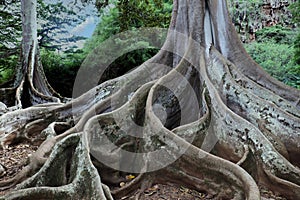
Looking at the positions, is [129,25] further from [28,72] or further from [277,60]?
[277,60]

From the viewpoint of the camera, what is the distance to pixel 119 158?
3.08 meters

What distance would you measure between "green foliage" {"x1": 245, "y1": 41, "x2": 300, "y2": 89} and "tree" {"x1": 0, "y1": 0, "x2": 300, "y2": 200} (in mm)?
4822

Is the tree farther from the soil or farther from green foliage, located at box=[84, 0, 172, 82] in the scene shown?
green foliage, located at box=[84, 0, 172, 82]

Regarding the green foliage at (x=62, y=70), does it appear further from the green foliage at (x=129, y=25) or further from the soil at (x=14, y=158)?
the soil at (x=14, y=158)

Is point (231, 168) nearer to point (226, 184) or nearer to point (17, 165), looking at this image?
point (226, 184)

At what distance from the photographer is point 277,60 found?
28.6 feet

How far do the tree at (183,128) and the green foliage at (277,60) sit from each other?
482cm

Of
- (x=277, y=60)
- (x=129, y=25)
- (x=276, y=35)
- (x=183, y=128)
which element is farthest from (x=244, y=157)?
(x=276, y=35)

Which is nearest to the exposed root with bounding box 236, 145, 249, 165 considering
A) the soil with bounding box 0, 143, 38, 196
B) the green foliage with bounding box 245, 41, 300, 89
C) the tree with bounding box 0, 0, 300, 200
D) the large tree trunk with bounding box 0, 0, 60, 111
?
the tree with bounding box 0, 0, 300, 200

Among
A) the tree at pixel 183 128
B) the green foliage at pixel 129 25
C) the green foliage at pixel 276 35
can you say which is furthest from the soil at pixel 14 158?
the green foliage at pixel 276 35

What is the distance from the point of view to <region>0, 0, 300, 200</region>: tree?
A: 245 cm

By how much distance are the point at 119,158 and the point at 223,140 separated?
1.08 meters

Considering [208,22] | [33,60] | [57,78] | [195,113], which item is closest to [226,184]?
[195,113]

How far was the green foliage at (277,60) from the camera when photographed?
810cm
